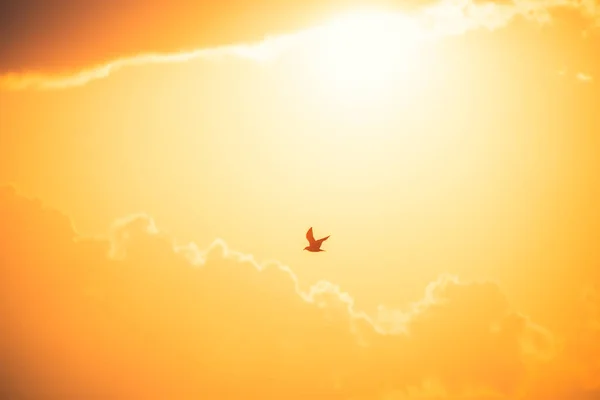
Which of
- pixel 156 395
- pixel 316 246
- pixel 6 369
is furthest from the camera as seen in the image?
pixel 6 369

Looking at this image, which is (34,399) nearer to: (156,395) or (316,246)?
(156,395)

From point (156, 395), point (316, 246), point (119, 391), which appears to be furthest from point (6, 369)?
point (316, 246)

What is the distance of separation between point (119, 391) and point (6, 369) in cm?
889

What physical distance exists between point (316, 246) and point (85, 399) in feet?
78.7

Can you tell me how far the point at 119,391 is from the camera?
34688mm

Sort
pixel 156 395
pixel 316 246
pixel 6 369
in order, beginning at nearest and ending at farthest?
pixel 316 246 < pixel 156 395 < pixel 6 369

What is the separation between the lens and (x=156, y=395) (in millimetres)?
33906

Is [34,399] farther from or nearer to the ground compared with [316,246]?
nearer to the ground

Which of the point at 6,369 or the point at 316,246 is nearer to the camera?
the point at 316,246

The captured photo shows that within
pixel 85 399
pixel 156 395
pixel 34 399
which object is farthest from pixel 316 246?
pixel 34 399

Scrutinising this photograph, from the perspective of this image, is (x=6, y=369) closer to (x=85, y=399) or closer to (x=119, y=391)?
(x=85, y=399)

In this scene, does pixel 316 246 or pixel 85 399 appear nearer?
pixel 316 246

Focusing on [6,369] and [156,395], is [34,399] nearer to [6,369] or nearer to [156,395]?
[6,369]

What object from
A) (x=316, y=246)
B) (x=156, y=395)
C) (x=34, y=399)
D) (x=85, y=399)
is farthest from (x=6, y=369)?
(x=316, y=246)
